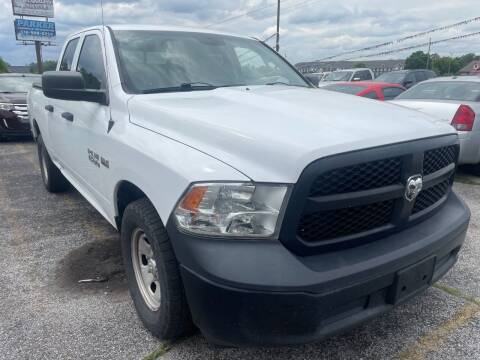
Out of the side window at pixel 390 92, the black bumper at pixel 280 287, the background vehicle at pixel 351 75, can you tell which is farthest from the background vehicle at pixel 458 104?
the background vehicle at pixel 351 75

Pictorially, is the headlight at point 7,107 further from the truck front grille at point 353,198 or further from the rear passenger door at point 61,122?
the truck front grille at point 353,198

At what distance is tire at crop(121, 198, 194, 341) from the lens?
2.14 m

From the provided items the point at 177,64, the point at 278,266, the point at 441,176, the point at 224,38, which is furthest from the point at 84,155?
the point at 441,176

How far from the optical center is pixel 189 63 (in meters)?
3.26

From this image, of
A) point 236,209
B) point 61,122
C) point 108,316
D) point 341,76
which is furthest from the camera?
point 341,76

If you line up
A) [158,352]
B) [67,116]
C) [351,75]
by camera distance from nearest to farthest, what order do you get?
[158,352] → [67,116] → [351,75]

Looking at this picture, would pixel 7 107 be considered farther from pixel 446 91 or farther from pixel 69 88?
pixel 446 91

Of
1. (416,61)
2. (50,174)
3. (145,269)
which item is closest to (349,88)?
(50,174)

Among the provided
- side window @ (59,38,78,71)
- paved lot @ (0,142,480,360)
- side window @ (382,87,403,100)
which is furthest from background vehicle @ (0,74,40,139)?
side window @ (382,87,403,100)

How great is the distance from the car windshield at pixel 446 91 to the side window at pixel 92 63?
17.4 ft

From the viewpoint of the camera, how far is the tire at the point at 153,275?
2.14 metres

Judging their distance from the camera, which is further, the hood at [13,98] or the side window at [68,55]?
the hood at [13,98]

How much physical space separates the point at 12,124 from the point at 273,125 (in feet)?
32.2

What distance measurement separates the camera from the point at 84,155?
3.51m
